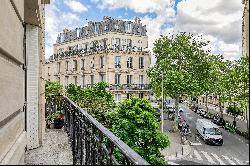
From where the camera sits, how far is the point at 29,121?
17.3ft

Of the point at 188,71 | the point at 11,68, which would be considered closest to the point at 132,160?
the point at 188,71

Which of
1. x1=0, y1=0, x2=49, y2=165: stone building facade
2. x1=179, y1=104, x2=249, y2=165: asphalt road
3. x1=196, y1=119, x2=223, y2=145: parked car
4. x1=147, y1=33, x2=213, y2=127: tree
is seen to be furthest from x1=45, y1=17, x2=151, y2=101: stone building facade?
x1=196, y1=119, x2=223, y2=145: parked car

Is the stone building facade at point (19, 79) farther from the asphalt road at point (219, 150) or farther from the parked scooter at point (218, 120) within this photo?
the parked scooter at point (218, 120)

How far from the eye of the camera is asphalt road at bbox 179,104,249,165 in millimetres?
778

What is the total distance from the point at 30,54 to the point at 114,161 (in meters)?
4.37

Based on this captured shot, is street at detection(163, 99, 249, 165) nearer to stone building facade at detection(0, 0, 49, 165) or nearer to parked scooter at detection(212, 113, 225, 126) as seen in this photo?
parked scooter at detection(212, 113, 225, 126)

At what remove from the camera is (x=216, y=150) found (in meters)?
1.13

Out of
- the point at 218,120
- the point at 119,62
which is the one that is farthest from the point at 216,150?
the point at 119,62

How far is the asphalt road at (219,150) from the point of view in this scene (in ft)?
2.55

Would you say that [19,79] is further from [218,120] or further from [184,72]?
[218,120]

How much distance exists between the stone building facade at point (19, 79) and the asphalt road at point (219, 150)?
1043mm

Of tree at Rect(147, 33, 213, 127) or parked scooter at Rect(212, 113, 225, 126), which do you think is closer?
parked scooter at Rect(212, 113, 225, 126)

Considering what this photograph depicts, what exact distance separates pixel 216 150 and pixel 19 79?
242 cm

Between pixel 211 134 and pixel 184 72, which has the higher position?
pixel 184 72
